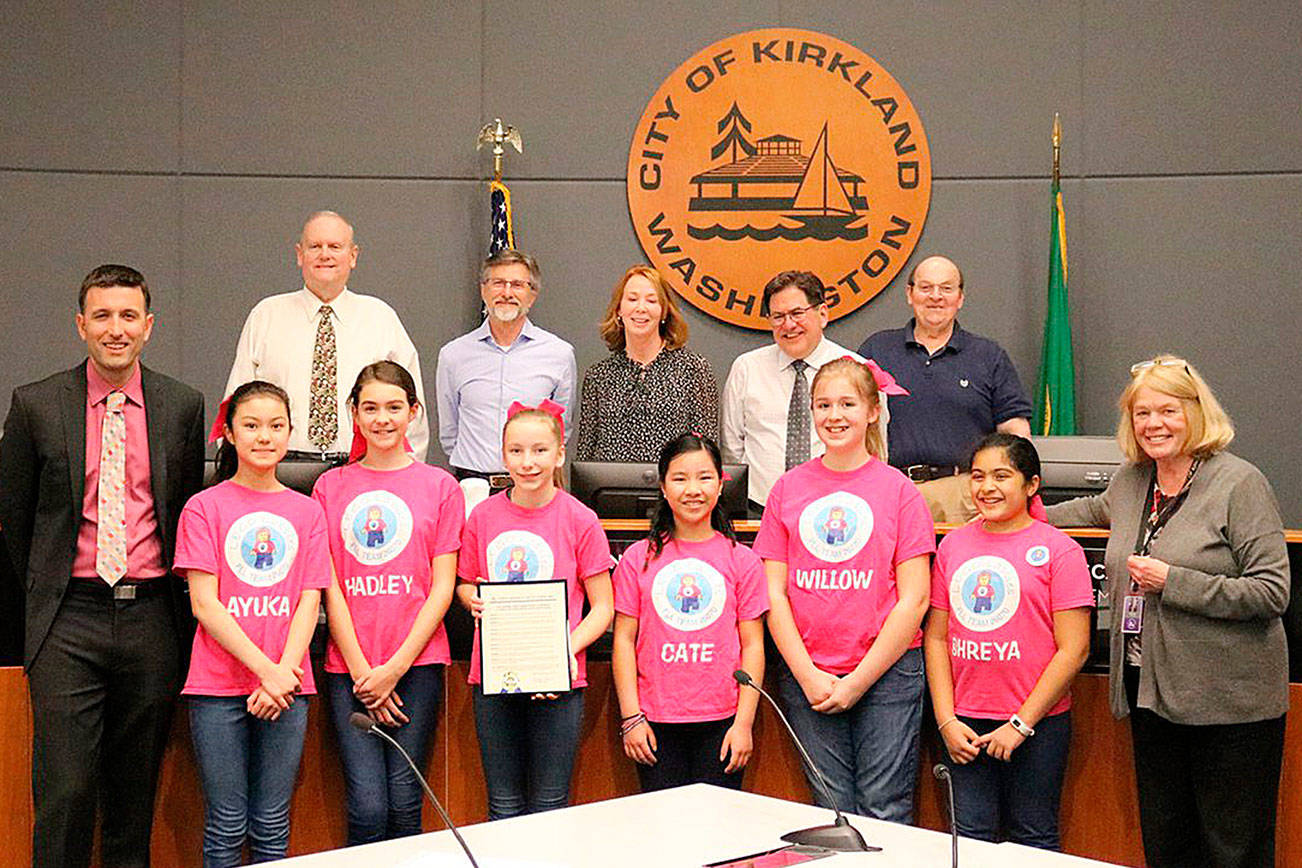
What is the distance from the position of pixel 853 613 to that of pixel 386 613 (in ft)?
3.83

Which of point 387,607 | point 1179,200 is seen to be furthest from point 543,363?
point 1179,200

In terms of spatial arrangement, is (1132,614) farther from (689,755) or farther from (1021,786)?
(689,755)

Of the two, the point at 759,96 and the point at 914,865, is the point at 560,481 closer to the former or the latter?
the point at 914,865

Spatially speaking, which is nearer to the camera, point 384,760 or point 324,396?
point 384,760

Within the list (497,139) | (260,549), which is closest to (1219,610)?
(260,549)

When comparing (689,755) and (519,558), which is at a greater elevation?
(519,558)

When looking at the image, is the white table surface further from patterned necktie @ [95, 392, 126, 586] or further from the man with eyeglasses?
the man with eyeglasses

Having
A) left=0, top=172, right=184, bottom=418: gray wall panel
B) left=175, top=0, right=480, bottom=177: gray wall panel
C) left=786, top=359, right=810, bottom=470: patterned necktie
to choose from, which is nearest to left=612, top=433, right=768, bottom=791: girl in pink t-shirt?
left=786, top=359, right=810, bottom=470: patterned necktie

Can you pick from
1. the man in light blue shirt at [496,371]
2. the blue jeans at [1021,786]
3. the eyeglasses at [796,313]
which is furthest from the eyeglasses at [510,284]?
the blue jeans at [1021,786]

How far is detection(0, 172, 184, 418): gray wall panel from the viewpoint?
20.2ft

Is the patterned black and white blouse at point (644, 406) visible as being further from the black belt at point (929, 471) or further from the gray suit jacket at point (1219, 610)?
the gray suit jacket at point (1219, 610)

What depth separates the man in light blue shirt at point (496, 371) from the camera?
4.92m

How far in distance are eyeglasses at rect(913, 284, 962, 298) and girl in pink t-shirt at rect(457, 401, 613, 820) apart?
6.03ft

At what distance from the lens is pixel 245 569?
3.46 meters
